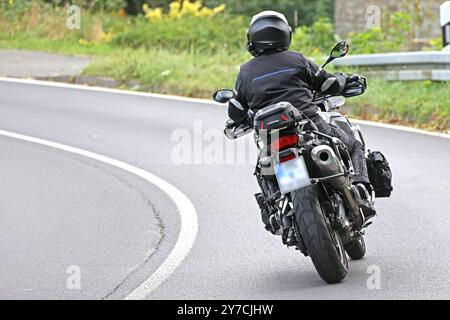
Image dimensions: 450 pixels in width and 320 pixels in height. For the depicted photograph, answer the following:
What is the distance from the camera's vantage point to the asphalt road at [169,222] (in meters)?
8.19

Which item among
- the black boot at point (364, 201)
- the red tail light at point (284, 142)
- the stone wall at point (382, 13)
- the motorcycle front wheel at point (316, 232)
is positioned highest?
the stone wall at point (382, 13)

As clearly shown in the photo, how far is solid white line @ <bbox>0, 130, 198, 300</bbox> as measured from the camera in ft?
27.3

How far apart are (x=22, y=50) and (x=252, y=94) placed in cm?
1592

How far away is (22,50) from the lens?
77.5 feet

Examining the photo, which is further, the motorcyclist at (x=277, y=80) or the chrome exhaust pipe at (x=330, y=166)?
the motorcyclist at (x=277, y=80)

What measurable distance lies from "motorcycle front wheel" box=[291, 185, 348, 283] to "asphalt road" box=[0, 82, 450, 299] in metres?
0.17

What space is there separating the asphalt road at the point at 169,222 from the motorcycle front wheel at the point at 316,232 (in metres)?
0.17

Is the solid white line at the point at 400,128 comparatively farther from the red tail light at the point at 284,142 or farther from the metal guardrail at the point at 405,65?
the red tail light at the point at 284,142

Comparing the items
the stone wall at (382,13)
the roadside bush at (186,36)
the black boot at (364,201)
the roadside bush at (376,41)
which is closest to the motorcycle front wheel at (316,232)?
the black boot at (364,201)

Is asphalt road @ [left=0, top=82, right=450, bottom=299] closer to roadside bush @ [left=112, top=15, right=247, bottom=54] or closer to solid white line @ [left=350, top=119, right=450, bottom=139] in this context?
solid white line @ [left=350, top=119, right=450, bottom=139]

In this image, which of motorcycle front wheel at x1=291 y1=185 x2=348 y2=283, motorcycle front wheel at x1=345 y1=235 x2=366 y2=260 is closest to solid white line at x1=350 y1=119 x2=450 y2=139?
motorcycle front wheel at x1=345 y1=235 x2=366 y2=260

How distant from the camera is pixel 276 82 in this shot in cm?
828

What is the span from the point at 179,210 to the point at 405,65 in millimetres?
7135

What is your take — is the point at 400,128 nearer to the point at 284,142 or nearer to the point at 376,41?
the point at 376,41
